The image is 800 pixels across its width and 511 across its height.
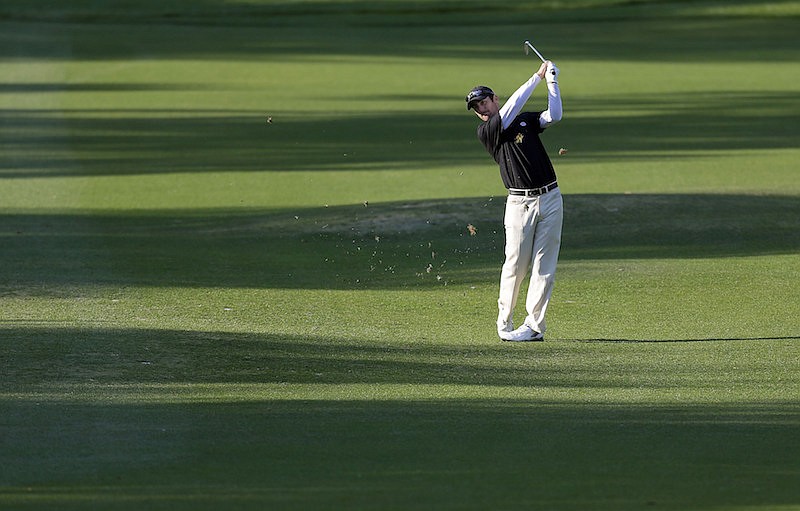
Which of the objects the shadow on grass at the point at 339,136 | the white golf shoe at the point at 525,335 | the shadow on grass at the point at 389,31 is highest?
the white golf shoe at the point at 525,335

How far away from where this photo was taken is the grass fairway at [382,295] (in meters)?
7.74

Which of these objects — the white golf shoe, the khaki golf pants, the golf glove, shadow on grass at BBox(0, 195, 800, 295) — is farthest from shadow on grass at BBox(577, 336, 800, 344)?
shadow on grass at BBox(0, 195, 800, 295)

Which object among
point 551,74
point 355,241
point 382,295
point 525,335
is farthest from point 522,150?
point 355,241

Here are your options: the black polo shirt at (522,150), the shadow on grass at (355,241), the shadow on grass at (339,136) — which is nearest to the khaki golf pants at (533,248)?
the black polo shirt at (522,150)

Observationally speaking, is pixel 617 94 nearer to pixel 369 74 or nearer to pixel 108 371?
pixel 369 74

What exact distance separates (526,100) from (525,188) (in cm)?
70

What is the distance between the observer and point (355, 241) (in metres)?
17.3

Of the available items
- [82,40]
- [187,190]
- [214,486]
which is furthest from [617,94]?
[214,486]

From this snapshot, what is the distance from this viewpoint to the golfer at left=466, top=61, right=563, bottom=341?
11.3m

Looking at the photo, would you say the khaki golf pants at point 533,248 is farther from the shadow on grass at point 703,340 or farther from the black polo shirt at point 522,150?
the shadow on grass at point 703,340

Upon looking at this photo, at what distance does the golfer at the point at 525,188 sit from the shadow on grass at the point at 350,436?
32.4 inches

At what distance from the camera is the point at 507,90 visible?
3288 cm

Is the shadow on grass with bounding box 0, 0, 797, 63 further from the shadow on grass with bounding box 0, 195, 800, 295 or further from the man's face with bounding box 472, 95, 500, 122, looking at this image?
the man's face with bounding box 472, 95, 500, 122

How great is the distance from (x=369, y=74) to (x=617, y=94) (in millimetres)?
6690
